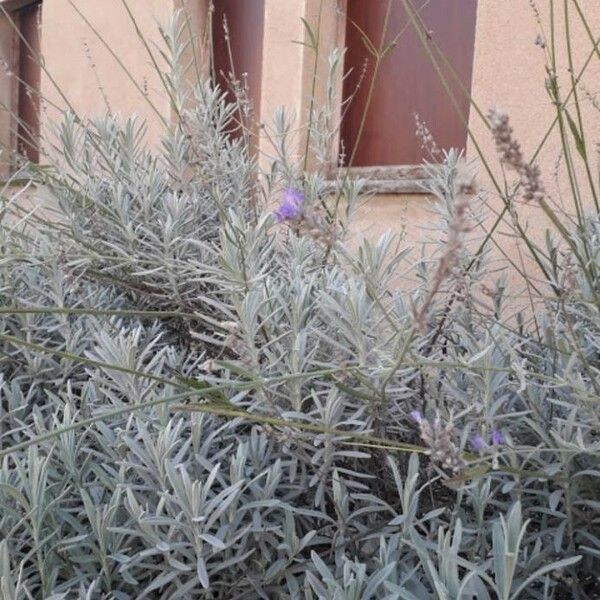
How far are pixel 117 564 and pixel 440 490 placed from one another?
0.53 m

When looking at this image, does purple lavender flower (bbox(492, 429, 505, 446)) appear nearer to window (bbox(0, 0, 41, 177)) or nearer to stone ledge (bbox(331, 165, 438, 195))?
stone ledge (bbox(331, 165, 438, 195))

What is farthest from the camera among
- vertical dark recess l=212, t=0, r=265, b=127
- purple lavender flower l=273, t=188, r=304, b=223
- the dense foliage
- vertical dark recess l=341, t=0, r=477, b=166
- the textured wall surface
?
vertical dark recess l=212, t=0, r=265, b=127

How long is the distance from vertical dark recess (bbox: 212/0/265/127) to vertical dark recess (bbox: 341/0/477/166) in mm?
606

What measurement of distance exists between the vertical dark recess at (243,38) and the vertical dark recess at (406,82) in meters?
0.61

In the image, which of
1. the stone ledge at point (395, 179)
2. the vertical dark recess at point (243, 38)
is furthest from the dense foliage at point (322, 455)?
the vertical dark recess at point (243, 38)

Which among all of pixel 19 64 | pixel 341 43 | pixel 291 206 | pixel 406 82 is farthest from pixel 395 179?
Answer: pixel 19 64

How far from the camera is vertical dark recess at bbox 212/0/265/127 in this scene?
4418mm

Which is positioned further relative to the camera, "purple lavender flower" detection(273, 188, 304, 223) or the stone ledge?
the stone ledge

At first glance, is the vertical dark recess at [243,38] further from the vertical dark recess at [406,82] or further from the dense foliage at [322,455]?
the dense foliage at [322,455]

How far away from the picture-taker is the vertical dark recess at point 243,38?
4418 mm

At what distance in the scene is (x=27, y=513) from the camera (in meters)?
1.30

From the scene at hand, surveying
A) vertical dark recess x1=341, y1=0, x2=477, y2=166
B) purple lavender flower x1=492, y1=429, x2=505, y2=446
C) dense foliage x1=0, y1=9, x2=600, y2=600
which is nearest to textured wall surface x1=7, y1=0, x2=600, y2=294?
vertical dark recess x1=341, y1=0, x2=477, y2=166

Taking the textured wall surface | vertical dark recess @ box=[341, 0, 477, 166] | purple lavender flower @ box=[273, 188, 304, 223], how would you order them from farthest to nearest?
vertical dark recess @ box=[341, 0, 477, 166] < the textured wall surface < purple lavender flower @ box=[273, 188, 304, 223]

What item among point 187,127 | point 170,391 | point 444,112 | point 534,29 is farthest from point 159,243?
point 444,112
